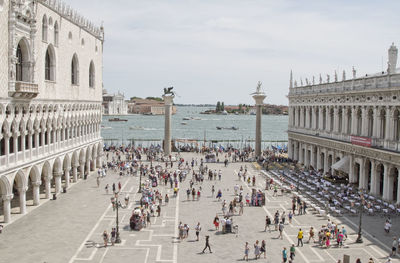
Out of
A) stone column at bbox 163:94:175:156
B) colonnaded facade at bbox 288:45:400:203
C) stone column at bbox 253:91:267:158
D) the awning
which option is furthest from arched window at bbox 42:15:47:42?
stone column at bbox 253:91:267:158

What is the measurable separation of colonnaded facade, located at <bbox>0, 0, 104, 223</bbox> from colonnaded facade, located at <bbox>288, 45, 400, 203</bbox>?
26390 millimetres

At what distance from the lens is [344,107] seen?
44.8 metres

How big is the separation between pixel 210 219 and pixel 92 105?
80.5 ft

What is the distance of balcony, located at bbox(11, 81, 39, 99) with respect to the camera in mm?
27875

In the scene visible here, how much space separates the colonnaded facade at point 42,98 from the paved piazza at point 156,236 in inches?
117

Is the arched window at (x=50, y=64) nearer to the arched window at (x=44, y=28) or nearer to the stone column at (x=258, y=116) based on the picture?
the arched window at (x=44, y=28)

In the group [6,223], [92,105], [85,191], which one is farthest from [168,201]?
[92,105]

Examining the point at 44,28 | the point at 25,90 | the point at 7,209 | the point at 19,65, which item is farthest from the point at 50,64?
the point at 7,209

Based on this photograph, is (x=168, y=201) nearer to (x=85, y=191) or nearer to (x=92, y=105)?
(x=85, y=191)

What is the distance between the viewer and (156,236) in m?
26.5

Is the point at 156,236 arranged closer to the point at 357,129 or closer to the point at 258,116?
the point at 357,129

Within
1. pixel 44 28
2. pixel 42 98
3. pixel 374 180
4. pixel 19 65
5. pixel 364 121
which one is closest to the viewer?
pixel 19 65

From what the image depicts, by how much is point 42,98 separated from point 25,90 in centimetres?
449

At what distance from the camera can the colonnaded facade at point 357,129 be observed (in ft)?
116
